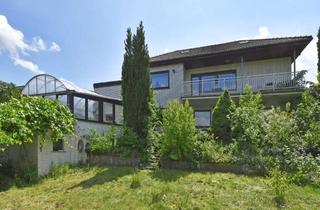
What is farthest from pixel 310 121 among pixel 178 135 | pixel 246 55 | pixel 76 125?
pixel 76 125

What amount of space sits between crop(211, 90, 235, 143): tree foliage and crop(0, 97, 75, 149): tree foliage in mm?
6667

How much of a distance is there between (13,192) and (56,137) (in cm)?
287

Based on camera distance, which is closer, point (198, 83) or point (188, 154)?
point (188, 154)

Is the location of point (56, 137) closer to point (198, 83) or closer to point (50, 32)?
point (50, 32)

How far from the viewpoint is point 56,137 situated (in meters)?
12.1

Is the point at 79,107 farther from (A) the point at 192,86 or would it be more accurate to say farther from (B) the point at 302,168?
(B) the point at 302,168

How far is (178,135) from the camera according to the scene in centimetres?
1139

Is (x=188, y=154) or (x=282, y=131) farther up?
(x=282, y=131)

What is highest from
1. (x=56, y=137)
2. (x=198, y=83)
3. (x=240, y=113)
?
(x=198, y=83)

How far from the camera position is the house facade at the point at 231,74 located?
1712 centimetres

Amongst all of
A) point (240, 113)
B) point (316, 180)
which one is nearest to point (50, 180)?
point (240, 113)

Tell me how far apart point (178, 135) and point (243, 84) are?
28.6 ft

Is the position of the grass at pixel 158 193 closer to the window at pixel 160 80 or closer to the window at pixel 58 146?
the window at pixel 58 146

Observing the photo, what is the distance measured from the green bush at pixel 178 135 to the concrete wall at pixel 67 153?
14.8 ft
